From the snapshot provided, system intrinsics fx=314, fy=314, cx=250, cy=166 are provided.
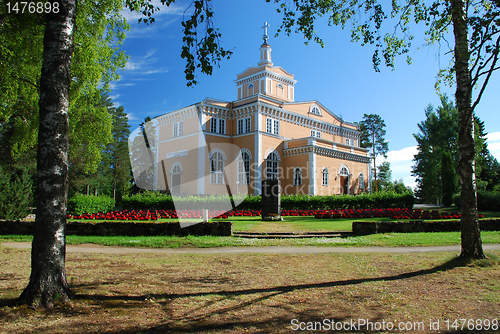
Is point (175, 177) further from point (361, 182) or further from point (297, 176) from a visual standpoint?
point (361, 182)

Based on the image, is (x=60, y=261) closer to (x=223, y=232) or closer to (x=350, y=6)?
(x=223, y=232)

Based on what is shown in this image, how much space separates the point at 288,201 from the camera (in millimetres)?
23766

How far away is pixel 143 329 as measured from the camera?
11.2 feet

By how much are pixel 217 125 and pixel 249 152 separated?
447 centimetres

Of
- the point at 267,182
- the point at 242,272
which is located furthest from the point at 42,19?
the point at 267,182

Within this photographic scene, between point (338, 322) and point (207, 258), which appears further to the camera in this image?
point (207, 258)

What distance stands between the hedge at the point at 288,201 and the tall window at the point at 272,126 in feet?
33.9

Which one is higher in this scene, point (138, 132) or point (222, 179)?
point (138, 132)

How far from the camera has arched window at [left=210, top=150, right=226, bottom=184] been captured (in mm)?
31125

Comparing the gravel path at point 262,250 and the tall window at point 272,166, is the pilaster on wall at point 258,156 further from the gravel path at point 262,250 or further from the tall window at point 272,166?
the gravel path at point 262,250

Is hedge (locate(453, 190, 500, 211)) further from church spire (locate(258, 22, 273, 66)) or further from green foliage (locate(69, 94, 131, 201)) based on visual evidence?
green foliage (locate(69, 94, 131, 201))

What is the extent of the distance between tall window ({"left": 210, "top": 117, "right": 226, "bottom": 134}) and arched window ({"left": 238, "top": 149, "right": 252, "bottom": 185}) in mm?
3182

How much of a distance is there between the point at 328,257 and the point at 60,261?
5780 millimetres

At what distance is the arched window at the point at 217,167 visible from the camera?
31125mm
